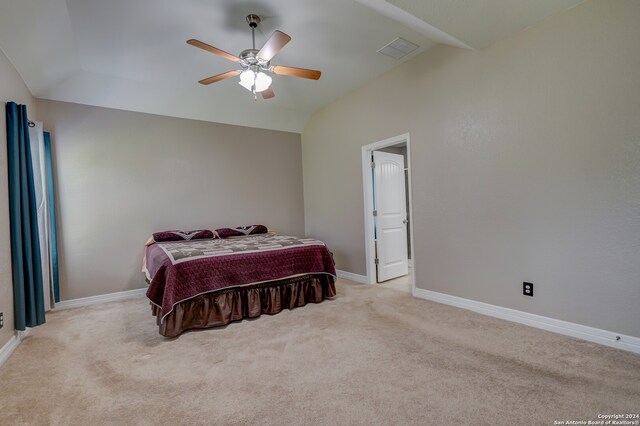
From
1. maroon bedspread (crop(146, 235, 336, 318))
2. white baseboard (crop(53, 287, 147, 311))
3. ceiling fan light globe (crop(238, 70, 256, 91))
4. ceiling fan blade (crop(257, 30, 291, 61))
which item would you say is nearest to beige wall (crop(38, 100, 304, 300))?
white baseboard (crop(53, 287, 147, 311))

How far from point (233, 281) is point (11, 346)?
1722 millimetres

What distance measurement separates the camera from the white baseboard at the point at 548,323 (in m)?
2.06

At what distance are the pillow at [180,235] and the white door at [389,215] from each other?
93.1 inches

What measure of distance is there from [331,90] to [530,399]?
12.8 feet

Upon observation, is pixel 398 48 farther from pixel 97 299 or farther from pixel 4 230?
pixel 97 299

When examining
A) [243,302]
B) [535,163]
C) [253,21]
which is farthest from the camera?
[243,302]

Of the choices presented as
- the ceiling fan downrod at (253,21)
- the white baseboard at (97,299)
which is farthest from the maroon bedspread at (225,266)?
the ceiling fan downrod at (253,21)

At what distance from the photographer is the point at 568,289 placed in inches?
91.6

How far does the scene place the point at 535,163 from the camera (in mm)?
2477

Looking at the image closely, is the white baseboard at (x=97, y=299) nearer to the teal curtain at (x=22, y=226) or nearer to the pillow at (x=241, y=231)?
the teal curtain at (x=22, y=226)

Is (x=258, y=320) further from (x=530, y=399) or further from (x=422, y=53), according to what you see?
(x=422, y=53)

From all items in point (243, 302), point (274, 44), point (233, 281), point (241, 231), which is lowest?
point (243, 302)

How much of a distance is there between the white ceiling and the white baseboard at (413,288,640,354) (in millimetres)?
2431

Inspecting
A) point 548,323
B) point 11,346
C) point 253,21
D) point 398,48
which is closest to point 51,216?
point 11,346
